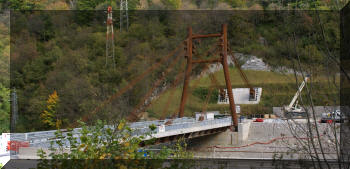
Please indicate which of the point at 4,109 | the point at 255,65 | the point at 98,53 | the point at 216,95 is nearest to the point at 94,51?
the point at 98,53

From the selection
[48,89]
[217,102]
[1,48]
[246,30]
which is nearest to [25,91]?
[48,89]

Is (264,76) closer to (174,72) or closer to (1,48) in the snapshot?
(174,72)

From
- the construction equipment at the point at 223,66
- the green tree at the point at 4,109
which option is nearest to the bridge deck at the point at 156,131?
the construction equipment at the point at 223,66

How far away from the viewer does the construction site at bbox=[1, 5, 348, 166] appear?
6.85 metres

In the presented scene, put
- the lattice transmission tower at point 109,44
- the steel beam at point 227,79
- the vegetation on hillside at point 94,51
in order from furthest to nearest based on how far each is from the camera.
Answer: the vegetation on hillside at point 94,51 → the lattice transmission tower at point 109,44 → the steel beam at point 227,79

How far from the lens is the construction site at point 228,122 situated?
22.5 ft

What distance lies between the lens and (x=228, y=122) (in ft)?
86.5

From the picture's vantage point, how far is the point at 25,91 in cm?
3919

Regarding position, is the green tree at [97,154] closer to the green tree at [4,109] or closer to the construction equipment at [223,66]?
the construction equipment at [223,66]

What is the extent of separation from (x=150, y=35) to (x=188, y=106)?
55.2ft

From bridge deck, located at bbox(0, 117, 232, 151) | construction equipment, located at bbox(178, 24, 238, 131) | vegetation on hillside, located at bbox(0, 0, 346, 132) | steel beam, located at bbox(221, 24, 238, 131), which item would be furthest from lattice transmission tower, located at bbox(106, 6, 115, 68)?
bridge deck, located at bbox(0, 117, 232, 151)

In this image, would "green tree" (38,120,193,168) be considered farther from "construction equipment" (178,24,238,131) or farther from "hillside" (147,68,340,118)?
"hillside" (147,68,340,118)

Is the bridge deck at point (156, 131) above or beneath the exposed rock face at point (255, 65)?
beneath

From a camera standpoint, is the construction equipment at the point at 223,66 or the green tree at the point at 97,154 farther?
the construction equipment at the point at 223,66
